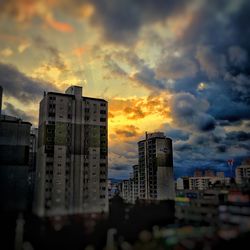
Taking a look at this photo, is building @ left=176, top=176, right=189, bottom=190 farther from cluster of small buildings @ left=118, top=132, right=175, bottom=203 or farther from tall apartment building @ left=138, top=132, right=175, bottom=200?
tall apartment building @ left=138, top=132, right=175, bottom=200

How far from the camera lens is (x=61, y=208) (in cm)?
9212

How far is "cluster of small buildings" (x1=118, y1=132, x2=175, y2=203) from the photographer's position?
149 m

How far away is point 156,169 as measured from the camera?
150625 mm

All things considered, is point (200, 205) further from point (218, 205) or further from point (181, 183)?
point (181, 183)

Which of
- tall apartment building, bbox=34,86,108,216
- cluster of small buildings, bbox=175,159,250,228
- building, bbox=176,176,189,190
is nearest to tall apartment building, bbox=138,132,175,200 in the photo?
building, bbox=176,176,189,190

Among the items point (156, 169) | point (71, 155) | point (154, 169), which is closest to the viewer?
point (71, 155)

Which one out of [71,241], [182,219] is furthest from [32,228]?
[182,219]

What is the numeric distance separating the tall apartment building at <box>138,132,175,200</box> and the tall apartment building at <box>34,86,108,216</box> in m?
53.3

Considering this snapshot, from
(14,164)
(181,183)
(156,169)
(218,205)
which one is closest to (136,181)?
(156,169)

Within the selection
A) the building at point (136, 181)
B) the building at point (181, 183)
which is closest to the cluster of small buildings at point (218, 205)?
the building at point (136, 181)

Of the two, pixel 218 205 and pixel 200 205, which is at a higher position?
pixel 218 205

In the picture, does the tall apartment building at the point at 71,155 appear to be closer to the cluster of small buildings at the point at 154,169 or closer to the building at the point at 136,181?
the cluster of small buildings at the point at 154,169

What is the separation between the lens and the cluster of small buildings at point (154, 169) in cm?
14912

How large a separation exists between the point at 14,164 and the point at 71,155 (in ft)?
86.0
